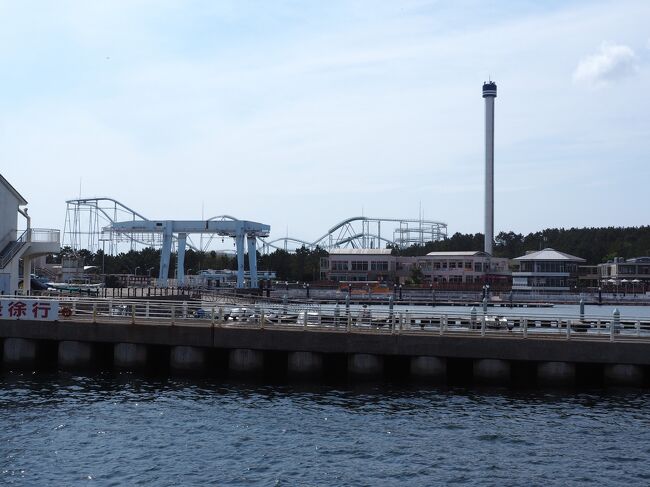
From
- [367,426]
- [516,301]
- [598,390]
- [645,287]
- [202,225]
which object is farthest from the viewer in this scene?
[645,287]

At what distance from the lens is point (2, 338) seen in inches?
1660

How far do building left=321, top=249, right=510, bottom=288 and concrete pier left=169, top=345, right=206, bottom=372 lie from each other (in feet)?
426

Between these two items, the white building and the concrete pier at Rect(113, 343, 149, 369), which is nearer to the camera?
the concrete pier at Rect(113, 343, 149, 369)

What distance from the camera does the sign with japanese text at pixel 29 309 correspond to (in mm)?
41000

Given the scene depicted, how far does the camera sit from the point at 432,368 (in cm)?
3781

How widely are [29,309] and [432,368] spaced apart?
69.6 feet

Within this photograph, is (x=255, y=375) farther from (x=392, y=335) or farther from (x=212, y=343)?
(x=392, y=335)

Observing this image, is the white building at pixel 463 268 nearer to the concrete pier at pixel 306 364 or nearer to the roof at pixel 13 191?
the roof at pixel 13 191

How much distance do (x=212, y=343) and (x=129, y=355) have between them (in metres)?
4.77

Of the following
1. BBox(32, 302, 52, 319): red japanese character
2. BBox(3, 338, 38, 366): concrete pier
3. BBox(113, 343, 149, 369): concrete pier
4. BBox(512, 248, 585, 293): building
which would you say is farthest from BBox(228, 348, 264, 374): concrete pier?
BBox(512, 248, 585, 293): building

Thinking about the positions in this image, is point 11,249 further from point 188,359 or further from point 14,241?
point 188,359

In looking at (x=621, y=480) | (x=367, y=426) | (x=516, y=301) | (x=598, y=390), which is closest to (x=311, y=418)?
(x=367, y=426)

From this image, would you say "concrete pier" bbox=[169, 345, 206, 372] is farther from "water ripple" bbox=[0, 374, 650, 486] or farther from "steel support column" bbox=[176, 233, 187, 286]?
"steel support column" bbox=[176, 233, 187, 286]

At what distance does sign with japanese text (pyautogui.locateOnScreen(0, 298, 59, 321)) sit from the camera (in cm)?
4100
